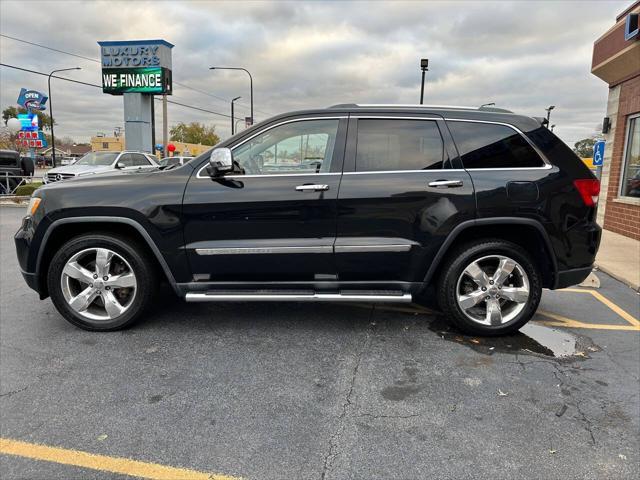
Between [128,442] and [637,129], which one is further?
[637,129]

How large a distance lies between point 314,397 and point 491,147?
98.8 inches

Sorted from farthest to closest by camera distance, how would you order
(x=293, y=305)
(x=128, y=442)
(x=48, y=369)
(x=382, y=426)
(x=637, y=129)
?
(x=637, y=129) < (x=293, y=305) < (x=48, y=369) < (x=382, y=426) < (x=128, y=442)

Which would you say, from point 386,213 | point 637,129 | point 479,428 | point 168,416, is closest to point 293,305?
point 386,213

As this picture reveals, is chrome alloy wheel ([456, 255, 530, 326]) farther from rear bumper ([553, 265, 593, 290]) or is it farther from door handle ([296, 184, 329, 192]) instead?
door handle ([296, 184, 329, 192])

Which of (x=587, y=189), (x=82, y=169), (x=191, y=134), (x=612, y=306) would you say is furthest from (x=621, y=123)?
(x=191, y=134)

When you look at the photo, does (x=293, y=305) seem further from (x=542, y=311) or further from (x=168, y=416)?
(x=542, y=311)

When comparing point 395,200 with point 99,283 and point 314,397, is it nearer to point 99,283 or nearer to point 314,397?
point 314,397

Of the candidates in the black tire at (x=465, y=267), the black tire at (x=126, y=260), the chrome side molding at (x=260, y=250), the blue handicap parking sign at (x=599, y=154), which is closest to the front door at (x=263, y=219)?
the chrome side molding at (x=260, y=250)

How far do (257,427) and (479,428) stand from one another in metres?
1.30

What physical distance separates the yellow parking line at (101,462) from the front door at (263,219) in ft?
5.58

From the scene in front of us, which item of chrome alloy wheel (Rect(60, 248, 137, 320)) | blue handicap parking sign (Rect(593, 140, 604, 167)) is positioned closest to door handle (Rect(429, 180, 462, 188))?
chrome alloy wheel (Rect(60, 248, 137, 320))

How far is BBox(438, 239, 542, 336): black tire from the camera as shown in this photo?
3.90 m

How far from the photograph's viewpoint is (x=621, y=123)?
10586 millimetres

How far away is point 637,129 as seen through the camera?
1012 cm
